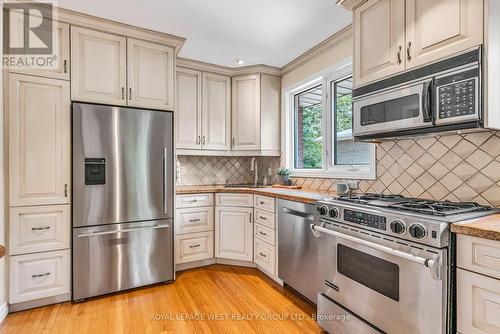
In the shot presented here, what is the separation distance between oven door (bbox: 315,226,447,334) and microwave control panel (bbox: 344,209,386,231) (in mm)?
68

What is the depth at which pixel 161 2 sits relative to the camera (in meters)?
2.11

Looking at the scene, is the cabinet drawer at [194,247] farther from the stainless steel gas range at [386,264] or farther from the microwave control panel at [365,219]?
the microwave control panel at [365,219]

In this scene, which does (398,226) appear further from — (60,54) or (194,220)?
(60,54)

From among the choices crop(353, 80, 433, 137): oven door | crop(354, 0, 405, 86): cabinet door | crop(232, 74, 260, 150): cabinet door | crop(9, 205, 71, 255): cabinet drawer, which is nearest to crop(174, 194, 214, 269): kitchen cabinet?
crop(232, 74, 260, 150): cabinet door

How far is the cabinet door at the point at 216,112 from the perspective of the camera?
11.2 feet

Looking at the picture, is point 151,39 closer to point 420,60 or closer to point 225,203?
point 225,203

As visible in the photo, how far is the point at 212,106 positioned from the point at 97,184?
168cm

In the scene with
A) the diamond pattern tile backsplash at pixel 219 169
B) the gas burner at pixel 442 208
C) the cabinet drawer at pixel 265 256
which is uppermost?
the diamond pattern tile backsplash at pixel 219 169

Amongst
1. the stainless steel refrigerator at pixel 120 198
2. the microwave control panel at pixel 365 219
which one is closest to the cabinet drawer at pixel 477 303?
the microwave control panel at pixel 365 219

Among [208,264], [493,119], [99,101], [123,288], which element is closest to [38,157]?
[99,101]

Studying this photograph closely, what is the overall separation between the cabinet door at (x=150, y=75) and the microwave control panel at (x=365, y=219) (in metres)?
1.97

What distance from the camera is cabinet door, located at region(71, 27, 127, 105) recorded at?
2.33m

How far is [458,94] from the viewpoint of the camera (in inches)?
55.9

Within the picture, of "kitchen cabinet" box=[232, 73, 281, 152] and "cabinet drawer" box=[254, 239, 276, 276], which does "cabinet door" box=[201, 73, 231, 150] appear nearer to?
"kitchen cabinet" box=[232, 73, 281, 152]
